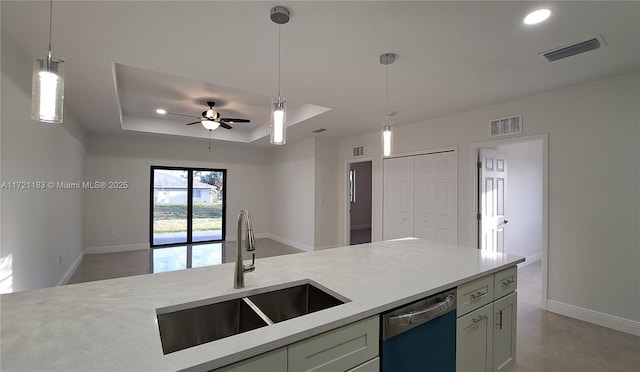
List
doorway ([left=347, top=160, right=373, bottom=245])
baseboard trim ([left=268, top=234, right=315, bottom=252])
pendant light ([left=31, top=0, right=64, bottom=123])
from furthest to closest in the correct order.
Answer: doorway ([left=347, top=160, right=373, bottom=245])
baseboard trim ([left=268, top=234, right=315, bottom=252])
pendant light ([left=31, top=0, right=64, bottom=123])

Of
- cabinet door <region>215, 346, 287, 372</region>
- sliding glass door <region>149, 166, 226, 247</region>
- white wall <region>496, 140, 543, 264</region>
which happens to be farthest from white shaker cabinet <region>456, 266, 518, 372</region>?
sliding glass door <region>149, 166, 226, 247</region>

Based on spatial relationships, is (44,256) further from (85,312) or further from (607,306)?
(607,306)

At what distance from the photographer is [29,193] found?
2.83m

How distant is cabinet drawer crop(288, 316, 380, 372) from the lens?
3.54 ft

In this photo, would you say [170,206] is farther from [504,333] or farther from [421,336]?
[504,333]

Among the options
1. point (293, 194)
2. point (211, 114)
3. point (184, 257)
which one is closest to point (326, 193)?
point (293, 194)

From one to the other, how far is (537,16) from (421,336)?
2.25 m

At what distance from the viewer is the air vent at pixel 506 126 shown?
3.69m

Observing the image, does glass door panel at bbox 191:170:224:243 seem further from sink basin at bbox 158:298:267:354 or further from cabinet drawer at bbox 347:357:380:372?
cabinet drawer at bbox 347:357:380:372

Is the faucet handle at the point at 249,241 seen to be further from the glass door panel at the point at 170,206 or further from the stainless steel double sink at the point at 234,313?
the glass door panel at the point at 170,206

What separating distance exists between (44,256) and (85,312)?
10.2 feet

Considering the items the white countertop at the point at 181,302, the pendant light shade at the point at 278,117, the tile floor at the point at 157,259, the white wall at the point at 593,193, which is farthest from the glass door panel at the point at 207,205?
the white wall at the point at 593,193

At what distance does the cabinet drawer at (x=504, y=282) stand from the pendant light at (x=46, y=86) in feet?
8.91

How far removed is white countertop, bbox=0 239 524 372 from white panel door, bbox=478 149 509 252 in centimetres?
224
